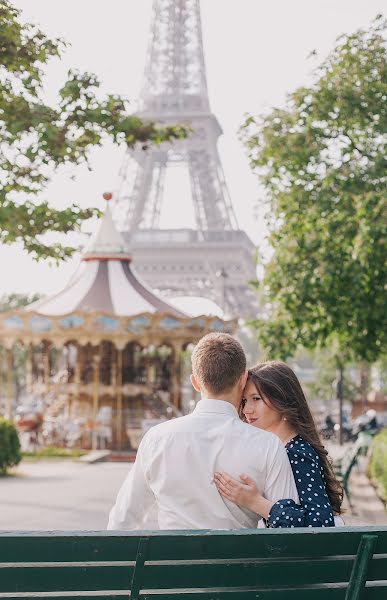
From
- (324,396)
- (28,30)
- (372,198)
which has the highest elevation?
(28,30)

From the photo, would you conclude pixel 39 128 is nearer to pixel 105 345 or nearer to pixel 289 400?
pixel 289 400

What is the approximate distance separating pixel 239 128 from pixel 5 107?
8358 millimetres

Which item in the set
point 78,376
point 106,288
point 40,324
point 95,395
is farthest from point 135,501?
point 78,376

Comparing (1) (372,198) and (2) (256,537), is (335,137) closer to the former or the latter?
(1) (372,198)

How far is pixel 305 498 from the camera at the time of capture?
12.9 ft

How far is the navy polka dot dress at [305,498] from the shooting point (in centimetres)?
370

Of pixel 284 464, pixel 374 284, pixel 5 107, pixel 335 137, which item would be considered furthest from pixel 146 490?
pixel 335 137

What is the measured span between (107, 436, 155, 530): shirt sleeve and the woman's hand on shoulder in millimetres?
290

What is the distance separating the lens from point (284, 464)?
3.76 m

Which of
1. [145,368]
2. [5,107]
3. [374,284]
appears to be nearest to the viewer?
[5,107]

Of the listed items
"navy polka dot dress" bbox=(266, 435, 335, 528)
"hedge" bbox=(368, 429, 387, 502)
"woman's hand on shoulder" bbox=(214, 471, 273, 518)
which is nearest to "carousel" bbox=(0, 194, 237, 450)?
"hedge" bbox=(368, 429, 387, 502)

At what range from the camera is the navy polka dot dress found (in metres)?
3.70

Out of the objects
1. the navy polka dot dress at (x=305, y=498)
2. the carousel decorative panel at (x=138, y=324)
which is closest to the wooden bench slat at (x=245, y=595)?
the navy polka dot dress at (x=305, y=498)

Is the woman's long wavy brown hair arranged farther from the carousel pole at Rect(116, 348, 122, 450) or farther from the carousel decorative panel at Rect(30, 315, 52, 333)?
the carousel pole at Rect(116, 348, 122, 450)
